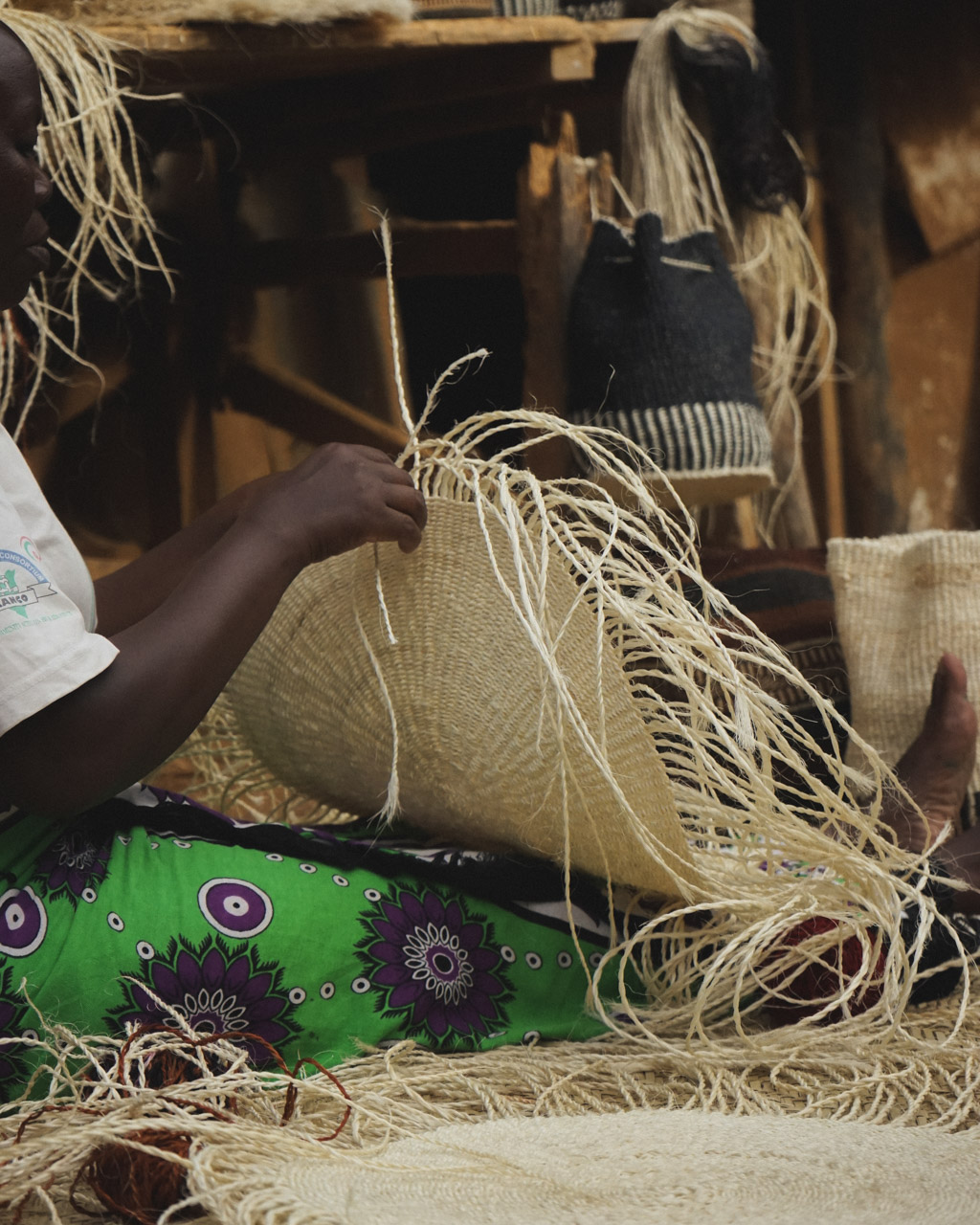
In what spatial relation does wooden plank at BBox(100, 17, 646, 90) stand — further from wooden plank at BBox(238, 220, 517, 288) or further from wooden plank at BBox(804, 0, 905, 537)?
wooden plank at BBox(804, 0, 905, 537)

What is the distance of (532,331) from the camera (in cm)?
233

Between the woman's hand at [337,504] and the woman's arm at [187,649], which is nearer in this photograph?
the woman's arm at [187,649]

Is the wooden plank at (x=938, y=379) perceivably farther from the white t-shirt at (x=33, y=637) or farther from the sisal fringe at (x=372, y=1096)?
the white t-shirt at (x=33, y=637)

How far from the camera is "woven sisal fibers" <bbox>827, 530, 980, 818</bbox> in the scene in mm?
1822

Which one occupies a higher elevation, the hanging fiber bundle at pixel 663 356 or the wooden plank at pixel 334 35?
the wooden plank at pixel 334 35

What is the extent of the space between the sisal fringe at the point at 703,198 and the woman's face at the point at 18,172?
1.40 m

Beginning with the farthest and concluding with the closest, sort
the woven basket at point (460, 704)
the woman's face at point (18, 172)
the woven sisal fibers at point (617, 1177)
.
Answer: the woven basket at point (460, 704) < the woman's face at point (18, 172) < the woven sisal fibers at point (617, 1177)

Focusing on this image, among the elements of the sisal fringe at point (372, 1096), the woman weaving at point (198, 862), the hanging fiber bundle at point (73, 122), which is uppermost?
the hanging fiber bundle at point (73, 122)

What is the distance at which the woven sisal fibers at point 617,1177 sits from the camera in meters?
0.83

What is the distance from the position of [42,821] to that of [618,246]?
1462 mm

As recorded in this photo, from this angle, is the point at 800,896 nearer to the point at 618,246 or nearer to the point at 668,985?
the point at 668,985

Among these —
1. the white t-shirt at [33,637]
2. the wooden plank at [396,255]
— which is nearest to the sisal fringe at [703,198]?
the wooden plank at [396,255]

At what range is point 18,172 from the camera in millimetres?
1135

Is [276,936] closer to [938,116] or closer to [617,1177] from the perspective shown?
[617,1177]
